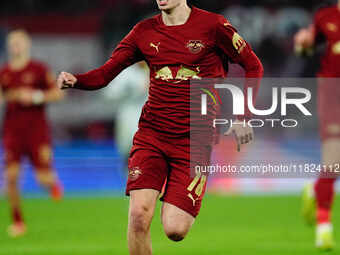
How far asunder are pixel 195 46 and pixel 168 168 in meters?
0.92

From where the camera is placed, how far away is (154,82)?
6035 mm

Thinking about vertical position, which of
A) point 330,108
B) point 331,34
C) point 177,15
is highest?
point 177,15

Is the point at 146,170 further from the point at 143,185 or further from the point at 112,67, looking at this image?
the point at 112,67

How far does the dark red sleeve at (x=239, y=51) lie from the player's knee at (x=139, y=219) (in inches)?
39.8

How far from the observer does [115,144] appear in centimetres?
2625

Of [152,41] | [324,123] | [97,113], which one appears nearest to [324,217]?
[324,123]

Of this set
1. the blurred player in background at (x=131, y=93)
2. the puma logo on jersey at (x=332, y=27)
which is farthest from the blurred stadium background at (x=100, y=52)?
the puma logo on jersey at (x=332, y=27)

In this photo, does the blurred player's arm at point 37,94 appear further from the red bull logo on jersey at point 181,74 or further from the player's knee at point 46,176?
the red bull logo on jersey at point 181,74

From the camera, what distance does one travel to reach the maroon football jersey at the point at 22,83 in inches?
437

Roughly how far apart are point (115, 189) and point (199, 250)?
27.2ft

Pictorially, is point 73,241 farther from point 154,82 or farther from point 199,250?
point 154,82

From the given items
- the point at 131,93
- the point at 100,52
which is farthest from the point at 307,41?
the point at 100,52

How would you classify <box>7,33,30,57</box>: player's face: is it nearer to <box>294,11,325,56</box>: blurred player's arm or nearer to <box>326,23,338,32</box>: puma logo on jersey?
<box>294,11,325,56</box>: blurred player's arm

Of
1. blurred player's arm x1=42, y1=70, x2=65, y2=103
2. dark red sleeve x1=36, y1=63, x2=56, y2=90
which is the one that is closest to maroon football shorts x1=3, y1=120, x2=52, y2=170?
blurred player's arm x1=42, y1=70, x2=65, y2=103
